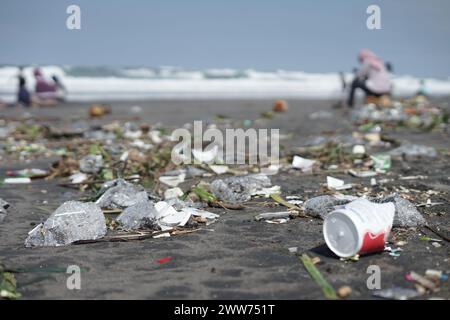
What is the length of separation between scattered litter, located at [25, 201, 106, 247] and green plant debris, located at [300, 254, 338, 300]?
139cm

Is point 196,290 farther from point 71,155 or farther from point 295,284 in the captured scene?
point 71,155

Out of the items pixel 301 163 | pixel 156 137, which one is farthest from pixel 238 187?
pixel 156 137

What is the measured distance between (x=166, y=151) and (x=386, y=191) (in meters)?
2.54

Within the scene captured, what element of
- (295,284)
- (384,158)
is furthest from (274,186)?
(295,284)

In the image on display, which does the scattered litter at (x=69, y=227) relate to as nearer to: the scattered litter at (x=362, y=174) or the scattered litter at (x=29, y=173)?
the scattered litter at (x=29, y=173)

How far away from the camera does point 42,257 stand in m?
3.22

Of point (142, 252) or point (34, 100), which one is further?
point (34, 100)

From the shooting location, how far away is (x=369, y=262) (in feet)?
9.61

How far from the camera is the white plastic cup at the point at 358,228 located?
2816mm

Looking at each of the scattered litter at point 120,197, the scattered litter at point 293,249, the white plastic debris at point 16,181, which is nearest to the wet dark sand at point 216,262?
the scattered litter at point 293,249

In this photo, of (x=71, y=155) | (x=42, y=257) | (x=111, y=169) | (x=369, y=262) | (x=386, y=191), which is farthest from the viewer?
(x=71, y=155)

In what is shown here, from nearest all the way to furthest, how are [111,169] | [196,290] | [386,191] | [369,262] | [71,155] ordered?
[196,290] < [369,262] < [386,191] < [111,169] < [71,155]

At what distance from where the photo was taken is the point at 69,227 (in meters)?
3.51

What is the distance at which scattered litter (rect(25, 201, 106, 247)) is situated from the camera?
137 inches
